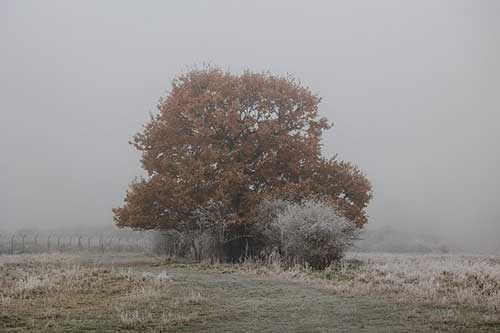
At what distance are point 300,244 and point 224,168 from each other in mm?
8233

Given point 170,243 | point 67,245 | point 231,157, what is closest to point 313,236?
point 231,157

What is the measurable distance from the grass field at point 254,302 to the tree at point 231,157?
11.5 meters

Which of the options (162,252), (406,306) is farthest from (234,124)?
(406,306)

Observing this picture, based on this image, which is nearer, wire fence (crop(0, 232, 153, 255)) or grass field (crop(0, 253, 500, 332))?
grass field (crop(0, 253, 500, 332))

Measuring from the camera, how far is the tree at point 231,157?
1442 inches

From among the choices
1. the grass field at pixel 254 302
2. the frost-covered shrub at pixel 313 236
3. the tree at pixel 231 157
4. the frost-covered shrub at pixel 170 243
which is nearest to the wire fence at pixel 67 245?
the frost-covered shrub at pixel 170 243

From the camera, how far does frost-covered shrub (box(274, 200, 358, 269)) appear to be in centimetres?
3091

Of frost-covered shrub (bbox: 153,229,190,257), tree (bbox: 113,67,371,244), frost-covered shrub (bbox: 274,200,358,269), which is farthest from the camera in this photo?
frost-covered shrub (bbox: 153,229,190,257)

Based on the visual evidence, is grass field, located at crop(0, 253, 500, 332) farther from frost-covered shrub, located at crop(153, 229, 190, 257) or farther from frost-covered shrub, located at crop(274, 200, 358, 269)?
frost-covered shrub, located at crop(153, 229, 190, 257)

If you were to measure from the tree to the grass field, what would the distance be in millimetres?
11520

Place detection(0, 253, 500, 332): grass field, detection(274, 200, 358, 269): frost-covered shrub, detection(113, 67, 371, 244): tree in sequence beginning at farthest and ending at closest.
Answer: detection(113, 67, 371, 244): tree → detection(274, 200, 358, 269): frost-covered shrub → detection(0, 253, 500, 332): grass field

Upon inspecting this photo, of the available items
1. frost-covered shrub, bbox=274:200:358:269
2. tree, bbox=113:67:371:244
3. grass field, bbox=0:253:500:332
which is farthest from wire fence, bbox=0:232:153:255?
grass field, bbox=0:253:500:332

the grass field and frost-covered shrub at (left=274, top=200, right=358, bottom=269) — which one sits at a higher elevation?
frost-covered shrub at (left=274, top=200, right=358, bottom=269)

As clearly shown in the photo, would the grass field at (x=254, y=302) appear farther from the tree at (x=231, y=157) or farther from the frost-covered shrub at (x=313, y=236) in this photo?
the tree at (x=231, y=157)
